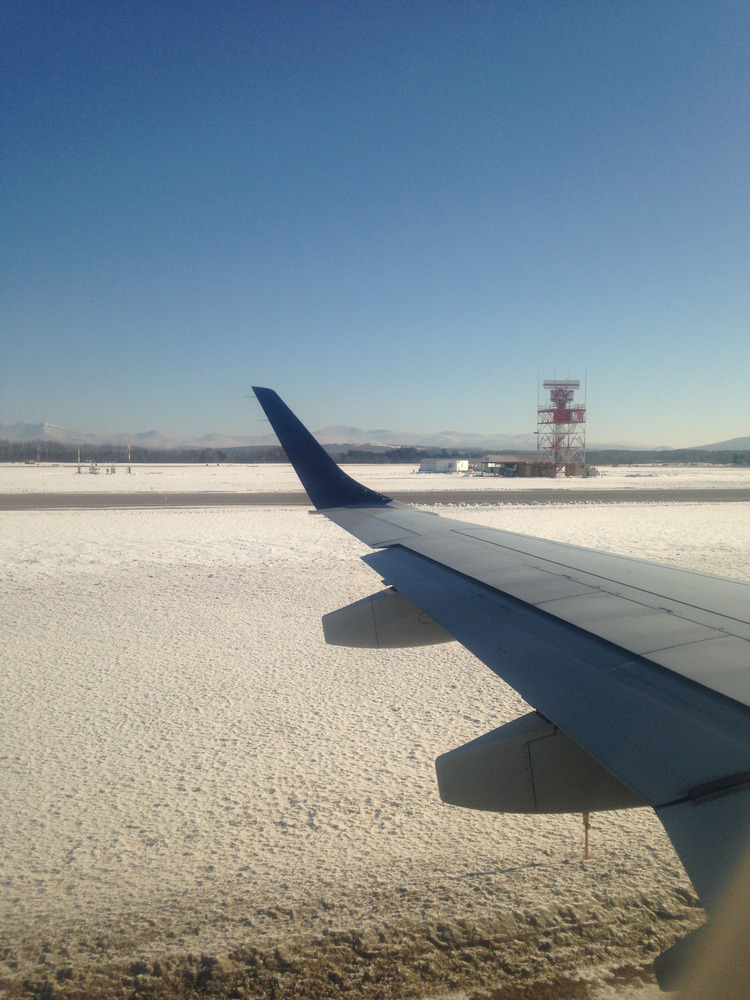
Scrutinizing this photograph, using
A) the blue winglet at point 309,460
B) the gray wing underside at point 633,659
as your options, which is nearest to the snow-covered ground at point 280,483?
the blue winglet at point 309,460

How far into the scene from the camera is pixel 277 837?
3.71 m

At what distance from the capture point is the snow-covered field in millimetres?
2855

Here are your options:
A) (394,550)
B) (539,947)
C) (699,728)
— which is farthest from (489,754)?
(394,550)

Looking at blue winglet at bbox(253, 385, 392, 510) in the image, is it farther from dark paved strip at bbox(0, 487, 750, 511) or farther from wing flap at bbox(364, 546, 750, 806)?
dark paved strip at bbox(0, 487, 750, 511)

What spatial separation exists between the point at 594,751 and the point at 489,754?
28.0 inches

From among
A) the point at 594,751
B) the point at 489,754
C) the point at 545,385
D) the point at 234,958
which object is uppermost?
the point at 545,385

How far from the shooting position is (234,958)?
112 inches

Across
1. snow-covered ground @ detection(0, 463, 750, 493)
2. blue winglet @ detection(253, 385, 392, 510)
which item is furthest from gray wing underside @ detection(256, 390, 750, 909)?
snow-covered ground @ detection(0, 463, 750, 493)

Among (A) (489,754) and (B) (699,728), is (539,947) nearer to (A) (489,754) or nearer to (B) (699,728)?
(A) (489,754)

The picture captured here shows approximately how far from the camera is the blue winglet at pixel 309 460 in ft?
18.2

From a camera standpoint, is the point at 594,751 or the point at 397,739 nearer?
the point at 594,751

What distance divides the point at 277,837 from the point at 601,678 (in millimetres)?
2475

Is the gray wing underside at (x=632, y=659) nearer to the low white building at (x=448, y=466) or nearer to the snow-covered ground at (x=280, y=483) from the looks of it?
the snow-covered ground at (x=280, y=483)

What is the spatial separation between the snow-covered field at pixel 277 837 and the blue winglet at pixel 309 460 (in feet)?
5.76
